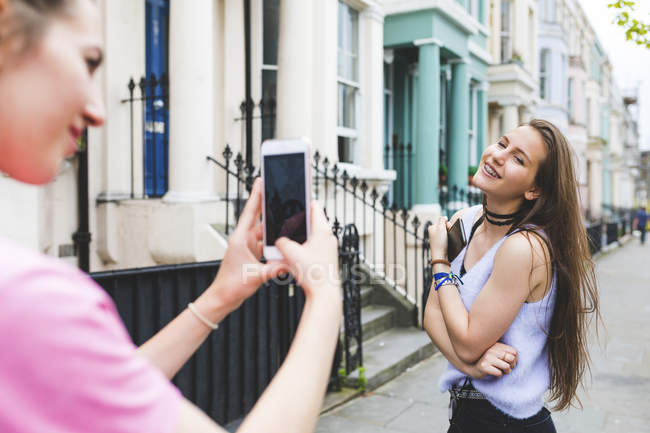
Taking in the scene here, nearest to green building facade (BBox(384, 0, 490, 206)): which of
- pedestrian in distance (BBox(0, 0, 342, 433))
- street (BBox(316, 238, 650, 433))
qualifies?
street (BBox(316, 238, 650, 433))

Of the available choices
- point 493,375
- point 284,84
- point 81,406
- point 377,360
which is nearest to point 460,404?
point 493,375

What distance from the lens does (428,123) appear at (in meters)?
10.6

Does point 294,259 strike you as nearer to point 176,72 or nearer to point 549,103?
point 176,72

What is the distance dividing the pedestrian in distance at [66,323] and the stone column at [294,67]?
665 centimetres

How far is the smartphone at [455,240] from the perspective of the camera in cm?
231

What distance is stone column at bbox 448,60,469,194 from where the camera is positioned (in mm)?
12266

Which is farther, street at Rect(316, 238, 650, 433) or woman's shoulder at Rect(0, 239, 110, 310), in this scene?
street at Rect(316, 238, 650, 433)

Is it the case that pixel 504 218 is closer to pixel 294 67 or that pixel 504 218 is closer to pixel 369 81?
pixel 294 67

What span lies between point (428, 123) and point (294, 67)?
4014 mm

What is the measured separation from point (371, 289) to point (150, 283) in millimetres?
4360

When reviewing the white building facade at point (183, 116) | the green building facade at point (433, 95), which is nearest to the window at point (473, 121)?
the green building facade at point (433, 95)

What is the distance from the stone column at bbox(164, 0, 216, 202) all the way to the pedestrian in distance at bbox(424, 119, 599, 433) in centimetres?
445

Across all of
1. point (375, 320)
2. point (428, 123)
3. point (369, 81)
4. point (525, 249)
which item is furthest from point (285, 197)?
point (428, 123)

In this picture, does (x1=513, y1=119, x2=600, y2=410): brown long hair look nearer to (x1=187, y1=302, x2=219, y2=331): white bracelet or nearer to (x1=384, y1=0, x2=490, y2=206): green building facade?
(x1=187, y1=302, x2=219, y2=331): white bracelet
